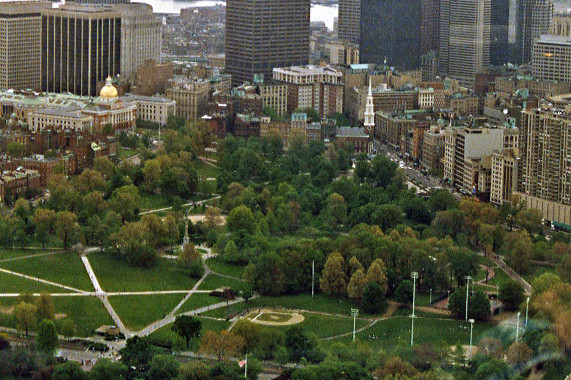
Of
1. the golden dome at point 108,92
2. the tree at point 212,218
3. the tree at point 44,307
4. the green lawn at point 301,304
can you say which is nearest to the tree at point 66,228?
the tree at point 212,218

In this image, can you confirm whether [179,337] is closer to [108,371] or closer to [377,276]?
[108,371]

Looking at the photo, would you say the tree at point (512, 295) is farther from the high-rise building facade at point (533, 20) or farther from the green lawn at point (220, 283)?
the high-rise building facade at point (533, 20)

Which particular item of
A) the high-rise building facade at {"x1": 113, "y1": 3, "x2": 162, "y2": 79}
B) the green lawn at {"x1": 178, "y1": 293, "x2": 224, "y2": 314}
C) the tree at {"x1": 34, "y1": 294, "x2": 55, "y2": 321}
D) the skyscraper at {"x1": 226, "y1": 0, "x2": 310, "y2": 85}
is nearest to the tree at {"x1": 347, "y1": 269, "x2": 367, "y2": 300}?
the green lawn at {"x1": 178, "y1": 293, "x2": 224, "y2": 314}

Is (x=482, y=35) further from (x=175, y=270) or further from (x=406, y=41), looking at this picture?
(x=175, y=270)

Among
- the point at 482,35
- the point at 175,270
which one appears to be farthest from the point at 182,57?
the point at 175,270

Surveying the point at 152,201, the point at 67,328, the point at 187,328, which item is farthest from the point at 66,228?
the point at 187,328
